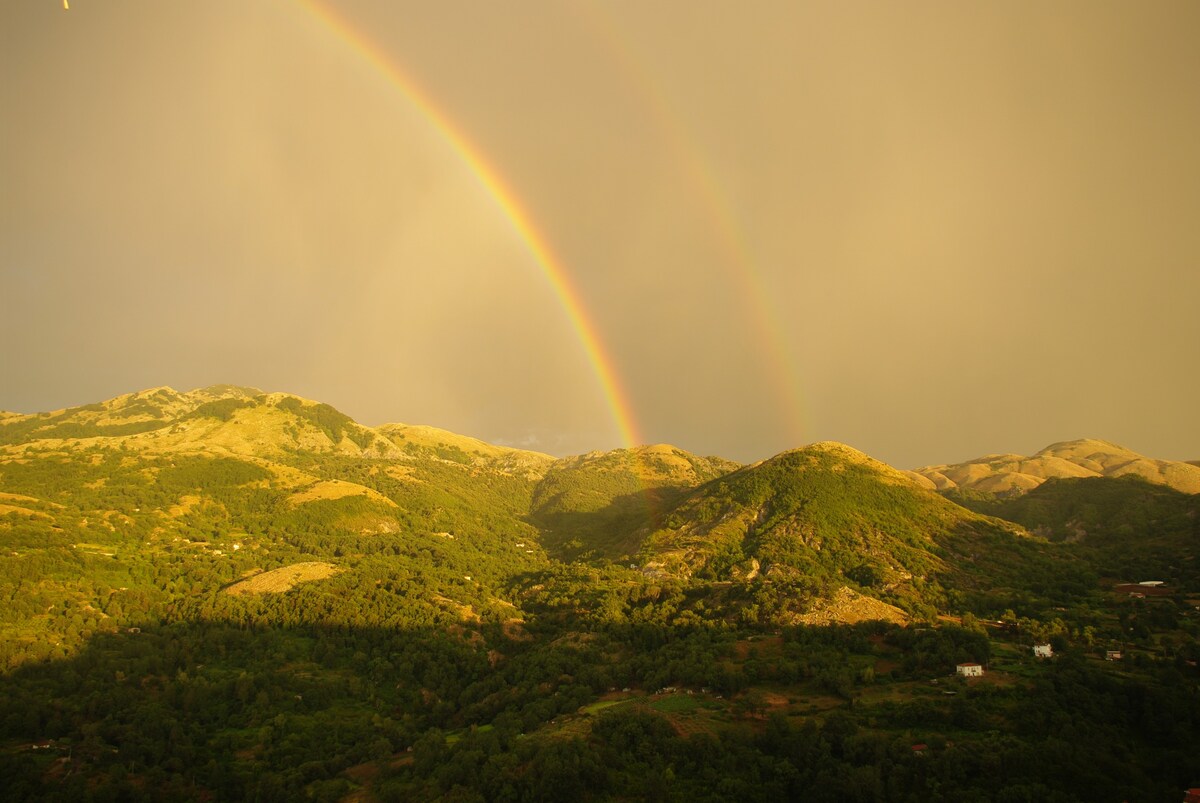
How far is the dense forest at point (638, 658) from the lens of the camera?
213 feet

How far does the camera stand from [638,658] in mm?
105688

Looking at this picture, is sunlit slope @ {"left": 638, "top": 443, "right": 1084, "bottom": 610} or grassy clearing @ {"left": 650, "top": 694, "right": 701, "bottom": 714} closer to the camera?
grassy clearing @ {"left": 650, "top": 694, "right": 701, "bottom": 714}

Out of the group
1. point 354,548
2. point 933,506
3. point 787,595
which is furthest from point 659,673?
point 354,548

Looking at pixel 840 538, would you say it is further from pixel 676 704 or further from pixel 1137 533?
pixel 1137 533

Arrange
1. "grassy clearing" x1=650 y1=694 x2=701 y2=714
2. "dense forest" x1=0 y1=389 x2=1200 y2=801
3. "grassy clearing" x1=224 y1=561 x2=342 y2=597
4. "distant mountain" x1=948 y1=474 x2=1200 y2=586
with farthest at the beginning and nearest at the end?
"grassy clearing" x1=224 y1=561 x2=342 y2=597
"distant mountain" x1=948 y1=474 x2=1200 y2=586
"grassy clearing" x1=650 y1=694 x2=701 y2=714
"dense forest" x1=0 y1=389 x2=1200 y2=801

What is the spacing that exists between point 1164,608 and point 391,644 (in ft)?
498

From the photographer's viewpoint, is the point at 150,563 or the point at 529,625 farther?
the point at 150,563

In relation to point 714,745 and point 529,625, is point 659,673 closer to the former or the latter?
point 714,745

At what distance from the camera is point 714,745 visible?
69.8m

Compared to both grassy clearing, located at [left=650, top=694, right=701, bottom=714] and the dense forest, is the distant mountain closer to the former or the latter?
the dense forest

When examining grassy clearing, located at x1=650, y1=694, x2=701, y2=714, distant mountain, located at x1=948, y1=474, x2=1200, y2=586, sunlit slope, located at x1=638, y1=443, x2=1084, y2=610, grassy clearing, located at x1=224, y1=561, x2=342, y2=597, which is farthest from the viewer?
grassy clearing, located at x1=224, y1=561, x2=342, y2=597

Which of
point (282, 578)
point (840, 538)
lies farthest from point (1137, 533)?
point (282, 578)

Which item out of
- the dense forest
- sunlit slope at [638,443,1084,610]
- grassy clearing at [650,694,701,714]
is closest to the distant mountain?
the dense forest

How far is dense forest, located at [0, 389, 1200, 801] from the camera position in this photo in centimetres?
6506
